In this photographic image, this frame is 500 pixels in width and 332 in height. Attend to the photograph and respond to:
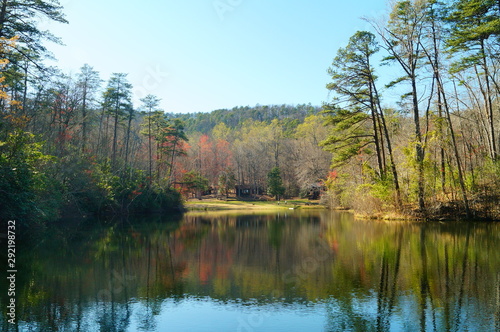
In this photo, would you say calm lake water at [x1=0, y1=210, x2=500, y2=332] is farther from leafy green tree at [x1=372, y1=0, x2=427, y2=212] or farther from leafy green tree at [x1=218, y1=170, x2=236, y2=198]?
leafy green tree at [x1=218, y1=170, x2=236, y2=198]

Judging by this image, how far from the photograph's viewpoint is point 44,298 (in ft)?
27.8

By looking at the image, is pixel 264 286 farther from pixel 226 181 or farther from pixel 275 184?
pixel 226 181

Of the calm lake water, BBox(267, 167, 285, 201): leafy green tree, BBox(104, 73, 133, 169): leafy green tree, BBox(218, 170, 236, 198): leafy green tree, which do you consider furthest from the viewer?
BBox(218, 170, 236, 198): leafy green tree

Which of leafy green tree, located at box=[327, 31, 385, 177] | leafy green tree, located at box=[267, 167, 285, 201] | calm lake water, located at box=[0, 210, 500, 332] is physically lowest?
calm lake water, located at box=[0, 210, 500, 332]

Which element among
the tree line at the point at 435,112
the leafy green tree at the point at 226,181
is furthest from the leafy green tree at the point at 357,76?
the leafy green tree at the point at 226,181

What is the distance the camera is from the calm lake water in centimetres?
696

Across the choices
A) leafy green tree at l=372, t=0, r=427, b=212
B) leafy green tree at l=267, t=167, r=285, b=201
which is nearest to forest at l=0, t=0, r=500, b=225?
leafy green tree at l=372, t=0, r=427, b=212

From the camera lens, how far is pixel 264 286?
952cm

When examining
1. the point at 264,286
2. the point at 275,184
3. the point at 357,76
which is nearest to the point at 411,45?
the point at 357,76

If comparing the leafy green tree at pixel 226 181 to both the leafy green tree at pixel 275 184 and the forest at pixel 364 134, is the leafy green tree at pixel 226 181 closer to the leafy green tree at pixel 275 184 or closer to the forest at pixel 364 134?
the leafy green tree at pixel 275 184

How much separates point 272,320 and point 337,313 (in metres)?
1.32

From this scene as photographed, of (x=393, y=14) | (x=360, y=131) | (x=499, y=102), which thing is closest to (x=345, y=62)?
(x=393, y=14)

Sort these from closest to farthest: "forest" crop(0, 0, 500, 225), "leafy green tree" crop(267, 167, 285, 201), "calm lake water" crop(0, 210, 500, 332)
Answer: "calm lake water" crop(0, 210, 500, 332), "forest" crop(0, 0, 500, 225), "leafy green tree" crop(267, 167, 285, 201)

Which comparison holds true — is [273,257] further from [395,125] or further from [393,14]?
[395,125]
